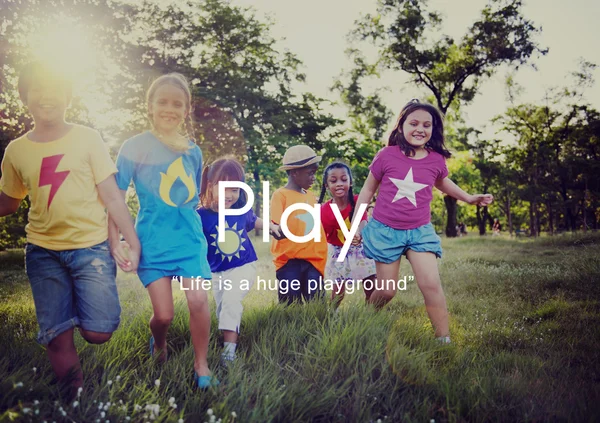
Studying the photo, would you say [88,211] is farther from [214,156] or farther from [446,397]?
[214,156]

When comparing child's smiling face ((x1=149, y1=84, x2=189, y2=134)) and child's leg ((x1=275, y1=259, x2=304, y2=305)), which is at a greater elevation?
child's smiling face ((x1=149, y1=84, x2=189, y2=134))

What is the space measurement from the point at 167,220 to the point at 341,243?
2.76 m

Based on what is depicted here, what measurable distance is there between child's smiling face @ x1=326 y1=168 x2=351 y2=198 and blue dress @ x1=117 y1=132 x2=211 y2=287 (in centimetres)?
223

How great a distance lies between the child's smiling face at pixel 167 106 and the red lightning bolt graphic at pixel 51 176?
792 mm

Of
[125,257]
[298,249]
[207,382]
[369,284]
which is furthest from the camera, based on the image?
[369,284]

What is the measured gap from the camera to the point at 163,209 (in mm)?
3045

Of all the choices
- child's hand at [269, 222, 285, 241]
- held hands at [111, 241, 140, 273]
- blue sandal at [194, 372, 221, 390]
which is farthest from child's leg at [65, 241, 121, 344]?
child's hand at [269, 222, 285, 241]

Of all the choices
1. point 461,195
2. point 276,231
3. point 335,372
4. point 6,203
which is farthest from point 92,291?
point 461,195

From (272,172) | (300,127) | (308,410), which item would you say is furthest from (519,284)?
(300,127)

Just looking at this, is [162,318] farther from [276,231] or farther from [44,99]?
[44,99]

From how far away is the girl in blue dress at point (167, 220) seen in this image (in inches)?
118

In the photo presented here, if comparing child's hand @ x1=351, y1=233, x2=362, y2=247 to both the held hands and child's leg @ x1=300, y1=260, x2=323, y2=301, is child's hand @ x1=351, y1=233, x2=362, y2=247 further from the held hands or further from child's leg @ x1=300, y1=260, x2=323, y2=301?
the held hands

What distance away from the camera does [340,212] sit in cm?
527

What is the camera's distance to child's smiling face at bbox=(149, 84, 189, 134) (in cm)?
319
